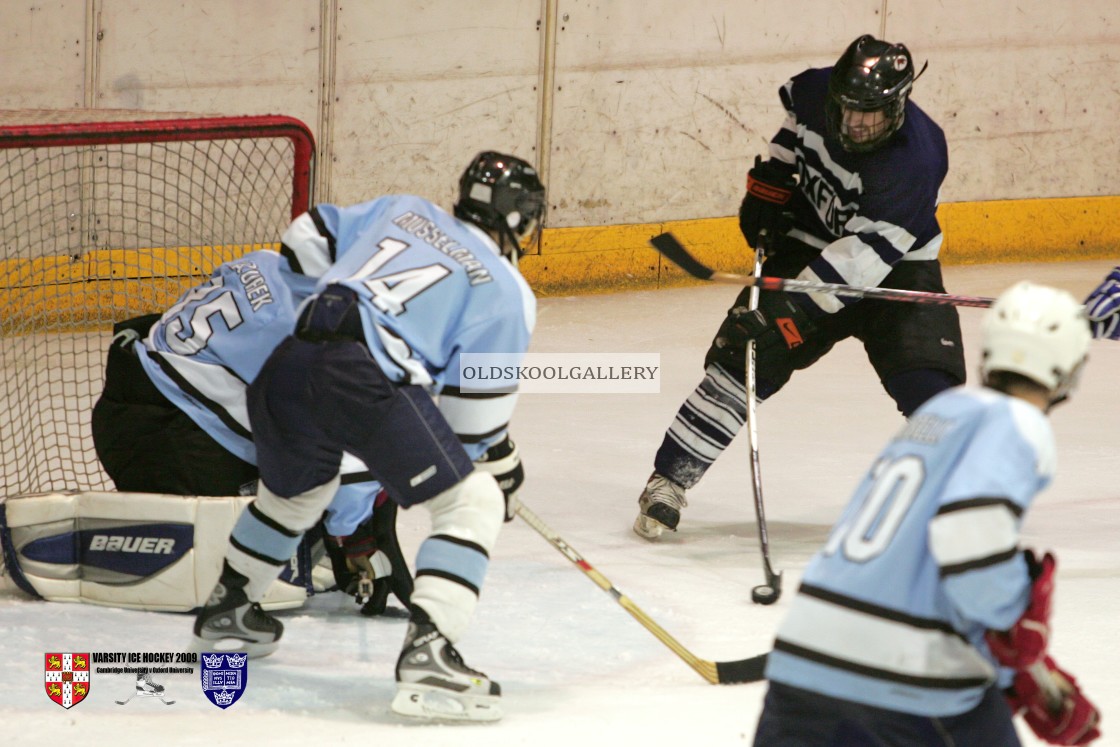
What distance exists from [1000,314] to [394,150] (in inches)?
179

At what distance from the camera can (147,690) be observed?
2.83 metres

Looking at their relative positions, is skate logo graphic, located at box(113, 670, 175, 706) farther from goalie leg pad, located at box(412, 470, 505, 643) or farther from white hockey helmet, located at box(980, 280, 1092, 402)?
white hockey helmet, located at box(980, 280, 1092, 402)

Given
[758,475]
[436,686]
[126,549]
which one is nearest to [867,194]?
[758,475]

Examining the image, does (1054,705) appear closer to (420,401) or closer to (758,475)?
(420,401)

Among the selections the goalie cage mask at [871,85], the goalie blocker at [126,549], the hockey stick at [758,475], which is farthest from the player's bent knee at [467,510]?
the goalie cage mask at [871,85]

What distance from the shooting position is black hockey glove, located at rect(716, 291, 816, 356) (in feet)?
12.8

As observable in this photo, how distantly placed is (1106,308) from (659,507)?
116cm

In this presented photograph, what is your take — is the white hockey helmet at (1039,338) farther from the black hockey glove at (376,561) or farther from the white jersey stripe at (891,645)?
the black hockey glove at (376,561)

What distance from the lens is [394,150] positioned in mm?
6242

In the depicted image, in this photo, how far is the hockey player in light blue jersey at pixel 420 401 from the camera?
2.67 m

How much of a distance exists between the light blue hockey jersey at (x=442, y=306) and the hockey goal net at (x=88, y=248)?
0.86 m

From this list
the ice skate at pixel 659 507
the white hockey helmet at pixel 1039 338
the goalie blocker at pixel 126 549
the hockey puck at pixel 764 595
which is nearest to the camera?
the white hockey helmet at pixel 1039 338

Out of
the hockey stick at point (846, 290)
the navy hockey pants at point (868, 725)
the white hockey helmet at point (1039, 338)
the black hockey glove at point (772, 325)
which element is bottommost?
the navy hockey pants at point (868, 725)

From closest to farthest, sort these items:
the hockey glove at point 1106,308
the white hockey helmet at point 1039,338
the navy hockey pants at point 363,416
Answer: the white hockey helmet at point 1039,338 < the navy hockey pants at point 363,416 < the hockey glove at point 1106,308
